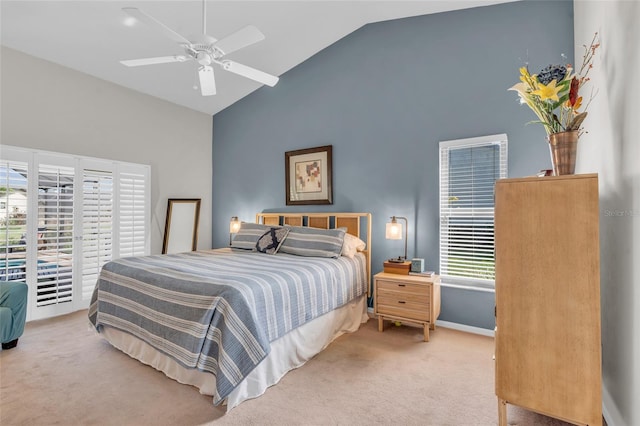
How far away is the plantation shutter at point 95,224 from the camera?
4.01m

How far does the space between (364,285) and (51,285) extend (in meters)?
3.64

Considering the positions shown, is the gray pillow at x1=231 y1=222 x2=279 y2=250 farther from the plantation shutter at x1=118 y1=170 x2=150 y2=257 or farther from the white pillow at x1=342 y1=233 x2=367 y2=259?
the plantation shutter at x1=118 y1=170 x2=150 y2=257

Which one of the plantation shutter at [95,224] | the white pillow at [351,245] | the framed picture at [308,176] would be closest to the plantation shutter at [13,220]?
the plantation shutter at [95,224]

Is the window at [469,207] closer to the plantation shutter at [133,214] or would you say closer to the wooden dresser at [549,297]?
the wooden dresser at [549,297]

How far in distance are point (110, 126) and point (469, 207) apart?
4.65 meters

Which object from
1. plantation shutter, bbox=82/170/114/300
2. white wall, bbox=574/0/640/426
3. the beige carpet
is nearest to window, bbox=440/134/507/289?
the beige carpet

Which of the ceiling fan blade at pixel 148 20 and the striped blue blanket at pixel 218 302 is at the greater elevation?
the ceiling fan blade at pixel 148 20

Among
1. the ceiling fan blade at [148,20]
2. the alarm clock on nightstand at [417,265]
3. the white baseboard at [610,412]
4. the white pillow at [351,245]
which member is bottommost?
the white baseboard at [610,412]

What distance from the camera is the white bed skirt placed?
85.0 inches

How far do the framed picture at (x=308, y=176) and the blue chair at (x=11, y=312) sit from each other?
3.06 metres

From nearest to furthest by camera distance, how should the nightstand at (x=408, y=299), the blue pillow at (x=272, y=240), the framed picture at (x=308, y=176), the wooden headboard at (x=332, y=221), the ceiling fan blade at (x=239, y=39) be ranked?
the ceiling fan blade at (x=239, y=39) → the nightstand at (x=408, y=299) → the blue pillow at (x=272, y=240) → the wooden headboard at (x=332, y=221) → the framed picture at (x=308, y=176)

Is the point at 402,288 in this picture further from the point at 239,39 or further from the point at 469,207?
the point at 239,39

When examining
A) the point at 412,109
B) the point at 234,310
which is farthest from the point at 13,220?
the point at 412,109

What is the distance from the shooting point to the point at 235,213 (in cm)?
539
